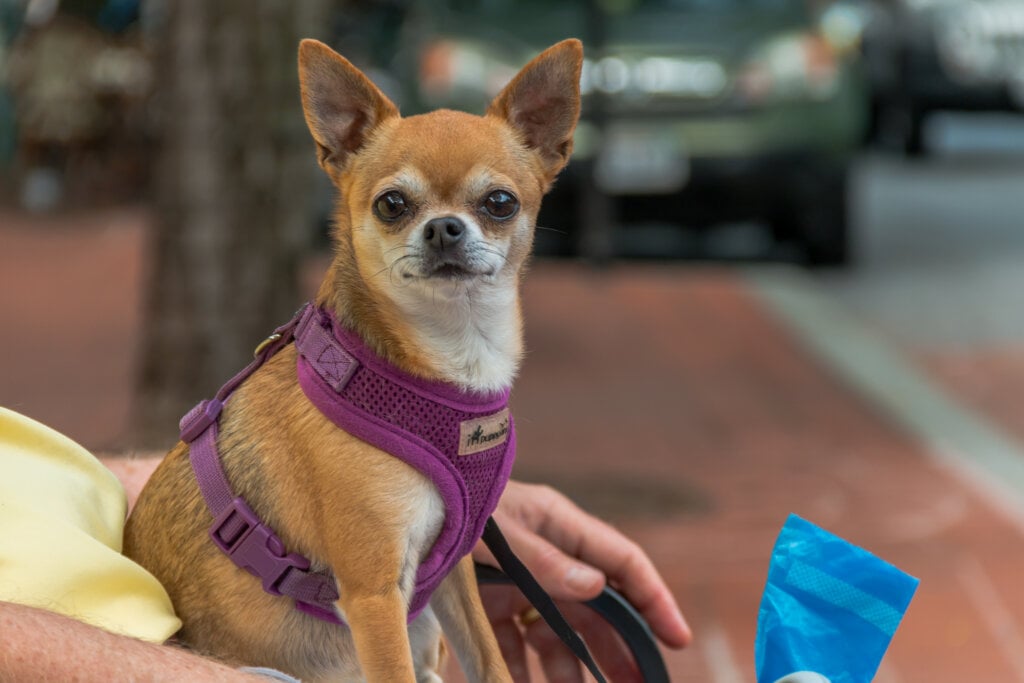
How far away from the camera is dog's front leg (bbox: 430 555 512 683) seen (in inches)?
70.2

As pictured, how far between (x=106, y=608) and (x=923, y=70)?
523 inches

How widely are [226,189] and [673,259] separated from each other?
202 inches

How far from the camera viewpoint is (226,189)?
16.0 feet

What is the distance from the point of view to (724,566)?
4.52 m

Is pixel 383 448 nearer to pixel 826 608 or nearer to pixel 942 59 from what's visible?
pixel 826 608

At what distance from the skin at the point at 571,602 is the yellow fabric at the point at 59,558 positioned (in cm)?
38

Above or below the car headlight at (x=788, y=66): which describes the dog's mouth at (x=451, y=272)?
above

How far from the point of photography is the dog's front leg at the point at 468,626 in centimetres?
178

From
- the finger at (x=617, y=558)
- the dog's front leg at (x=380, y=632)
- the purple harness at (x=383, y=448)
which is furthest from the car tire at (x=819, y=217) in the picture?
the dog's front leg at (x=380, y=632)

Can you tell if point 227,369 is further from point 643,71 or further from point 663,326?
point 643,71

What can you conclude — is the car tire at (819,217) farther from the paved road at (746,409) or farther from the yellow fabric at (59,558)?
the yellow fabric at (59,558)

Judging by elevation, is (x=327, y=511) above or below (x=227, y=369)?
above

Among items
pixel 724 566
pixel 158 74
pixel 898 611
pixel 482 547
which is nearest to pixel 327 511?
pixel 482 547

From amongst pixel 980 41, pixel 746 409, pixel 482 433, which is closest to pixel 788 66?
pixel 746 409
